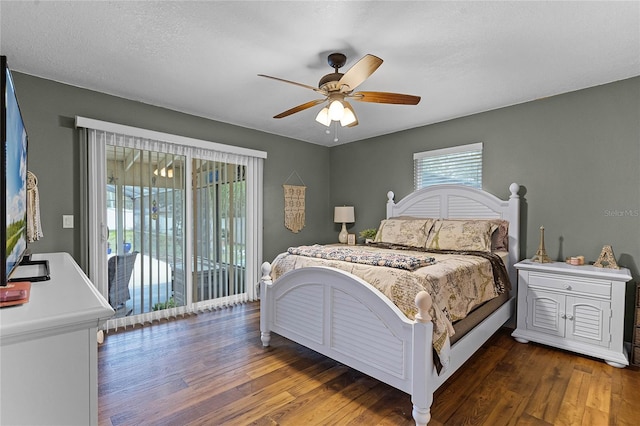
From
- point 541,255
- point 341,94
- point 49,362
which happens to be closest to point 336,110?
point 341,94

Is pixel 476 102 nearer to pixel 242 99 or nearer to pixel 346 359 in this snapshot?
pixel 242 99

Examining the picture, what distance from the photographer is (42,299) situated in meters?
1.06

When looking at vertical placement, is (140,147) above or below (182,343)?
above

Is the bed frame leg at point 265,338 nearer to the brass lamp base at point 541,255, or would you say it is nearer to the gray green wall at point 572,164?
the brass lamp base at point 541,255

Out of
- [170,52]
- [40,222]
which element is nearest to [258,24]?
[170,52]

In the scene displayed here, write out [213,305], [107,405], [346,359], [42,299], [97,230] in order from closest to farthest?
[42,299] < [107,405] < [346,359] < [97,230] < [213,305]

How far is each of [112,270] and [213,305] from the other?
1199mm

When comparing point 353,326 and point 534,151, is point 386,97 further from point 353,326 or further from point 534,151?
point 534,151

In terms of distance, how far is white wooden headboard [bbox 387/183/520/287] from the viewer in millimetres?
3264

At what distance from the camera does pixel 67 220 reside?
2.90 metres

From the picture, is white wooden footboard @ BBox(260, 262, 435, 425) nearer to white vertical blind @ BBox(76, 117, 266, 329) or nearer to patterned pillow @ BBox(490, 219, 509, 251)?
white vertical blind @ BBox(76, 117, 266, 329)

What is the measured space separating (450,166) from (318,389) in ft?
9.78

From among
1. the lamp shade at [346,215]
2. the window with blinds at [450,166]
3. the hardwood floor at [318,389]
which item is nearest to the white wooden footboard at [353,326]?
the hardwood floor at [318,389]

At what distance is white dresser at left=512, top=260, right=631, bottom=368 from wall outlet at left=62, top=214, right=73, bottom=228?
4171 millimetres
